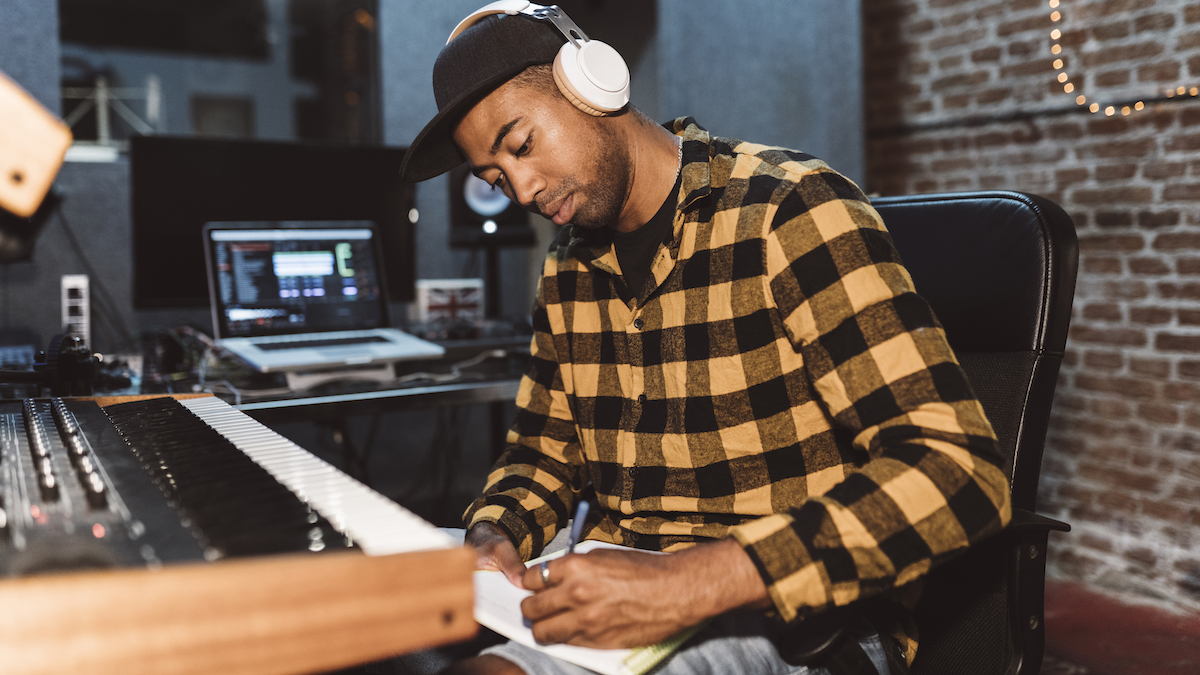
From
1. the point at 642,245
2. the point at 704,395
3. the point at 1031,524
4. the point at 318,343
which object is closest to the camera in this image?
the point at 1031,524

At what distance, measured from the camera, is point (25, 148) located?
1.91ft

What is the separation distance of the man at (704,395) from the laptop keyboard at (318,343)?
2.56ft

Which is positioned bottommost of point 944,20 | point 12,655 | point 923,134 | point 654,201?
point 12,655

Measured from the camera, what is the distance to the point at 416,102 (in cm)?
267

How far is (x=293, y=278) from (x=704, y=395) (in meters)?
1.27

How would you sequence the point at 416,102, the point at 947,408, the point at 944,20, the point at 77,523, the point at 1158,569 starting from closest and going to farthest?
1. the point at 77,523
2. the point at 947,408
3. the point at 1158,569
4. the point at 416,102
5. the point at 944,20

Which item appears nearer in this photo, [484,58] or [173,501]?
[173,501]

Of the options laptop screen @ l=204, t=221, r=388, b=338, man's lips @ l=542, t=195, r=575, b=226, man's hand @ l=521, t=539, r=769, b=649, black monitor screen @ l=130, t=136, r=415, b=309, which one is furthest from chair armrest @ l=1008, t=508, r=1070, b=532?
black monitor screen @ l=130, t=136, r=415, b=309

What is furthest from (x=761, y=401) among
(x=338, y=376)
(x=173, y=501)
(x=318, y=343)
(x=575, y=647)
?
(x=318, y=343)

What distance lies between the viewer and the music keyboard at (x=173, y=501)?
51cm

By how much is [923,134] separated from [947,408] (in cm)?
244

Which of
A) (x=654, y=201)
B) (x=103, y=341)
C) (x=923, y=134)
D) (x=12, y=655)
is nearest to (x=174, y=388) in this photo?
(x=103, y=341)

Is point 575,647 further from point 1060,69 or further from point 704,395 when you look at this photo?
point 1060,69

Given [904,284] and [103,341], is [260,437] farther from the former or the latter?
[103,341]
